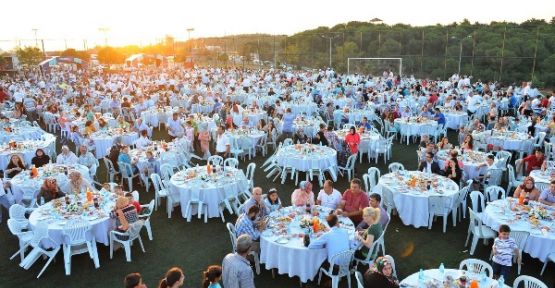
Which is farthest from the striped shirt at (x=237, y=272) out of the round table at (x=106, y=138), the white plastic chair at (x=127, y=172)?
the round table at (x=106, y=138)

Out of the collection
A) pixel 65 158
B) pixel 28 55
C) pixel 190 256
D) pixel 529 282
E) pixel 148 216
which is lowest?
pixel 190 256

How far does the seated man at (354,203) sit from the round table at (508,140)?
788 centimetres

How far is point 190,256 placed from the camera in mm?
8398

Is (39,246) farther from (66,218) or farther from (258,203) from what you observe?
(258,203)

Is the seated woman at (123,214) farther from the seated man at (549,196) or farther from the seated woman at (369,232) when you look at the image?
the seated man at (549,196)

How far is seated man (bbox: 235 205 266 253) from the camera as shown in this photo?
23.8 ft

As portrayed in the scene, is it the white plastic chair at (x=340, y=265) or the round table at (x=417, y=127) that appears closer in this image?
the white plastic chair at (x=340, y=265)

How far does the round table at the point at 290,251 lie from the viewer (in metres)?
7.00

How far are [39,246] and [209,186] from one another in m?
3.73

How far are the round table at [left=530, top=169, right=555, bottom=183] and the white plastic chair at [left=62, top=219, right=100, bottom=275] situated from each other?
1058cm

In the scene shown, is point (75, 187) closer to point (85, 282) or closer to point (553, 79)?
point (85, 282)

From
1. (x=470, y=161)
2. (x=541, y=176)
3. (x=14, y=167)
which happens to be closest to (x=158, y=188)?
(x=14, y=167)

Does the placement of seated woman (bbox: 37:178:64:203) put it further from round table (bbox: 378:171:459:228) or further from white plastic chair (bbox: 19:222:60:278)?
round table (bbox: 378:171:459:228)

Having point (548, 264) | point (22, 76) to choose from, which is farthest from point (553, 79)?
point (22, 76)
